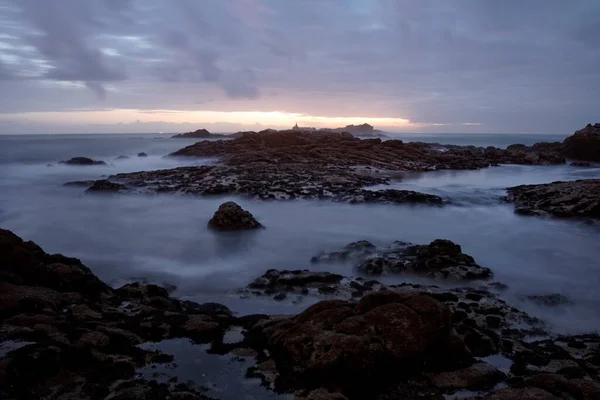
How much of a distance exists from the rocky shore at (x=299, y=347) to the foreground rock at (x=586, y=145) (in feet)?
125

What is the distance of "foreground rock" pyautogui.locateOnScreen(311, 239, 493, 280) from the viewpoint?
8117 mm

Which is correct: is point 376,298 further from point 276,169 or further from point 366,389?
point 276,169

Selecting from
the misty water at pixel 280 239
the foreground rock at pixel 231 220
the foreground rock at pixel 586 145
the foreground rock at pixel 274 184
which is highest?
the foreground rock at pixel 586 145

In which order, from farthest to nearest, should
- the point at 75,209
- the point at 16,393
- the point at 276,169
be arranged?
1. the point at 276,169
2. the point at 75,209
3. the point at 16,393

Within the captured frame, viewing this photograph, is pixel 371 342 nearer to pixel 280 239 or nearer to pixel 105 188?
pixel 280 239

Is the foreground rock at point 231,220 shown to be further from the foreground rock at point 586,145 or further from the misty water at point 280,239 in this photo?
the foreground rock at point 586,145

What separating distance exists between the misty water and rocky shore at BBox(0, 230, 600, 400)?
136cm

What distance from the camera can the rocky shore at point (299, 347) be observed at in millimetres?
3965

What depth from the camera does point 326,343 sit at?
175 inches

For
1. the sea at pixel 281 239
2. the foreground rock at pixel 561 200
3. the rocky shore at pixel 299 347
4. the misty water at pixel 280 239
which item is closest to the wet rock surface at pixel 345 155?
the sea at pixel 281 239

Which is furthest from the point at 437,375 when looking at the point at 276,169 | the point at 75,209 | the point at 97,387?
the point at 276,169

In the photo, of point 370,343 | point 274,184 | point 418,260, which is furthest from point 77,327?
point 274,184

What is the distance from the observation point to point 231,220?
473 inches

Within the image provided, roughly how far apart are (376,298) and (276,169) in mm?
19088
